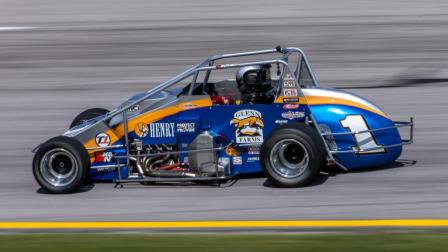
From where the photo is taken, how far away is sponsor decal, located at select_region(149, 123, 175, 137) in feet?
31.6

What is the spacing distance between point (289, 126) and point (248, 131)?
0.51 metres

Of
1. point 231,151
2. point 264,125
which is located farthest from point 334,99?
point 231,151

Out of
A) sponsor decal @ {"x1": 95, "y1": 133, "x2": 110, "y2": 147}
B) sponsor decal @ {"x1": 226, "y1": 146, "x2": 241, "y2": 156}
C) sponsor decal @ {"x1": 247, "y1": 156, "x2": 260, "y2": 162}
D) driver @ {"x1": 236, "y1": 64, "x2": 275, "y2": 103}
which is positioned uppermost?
driver @ {"x1": 236, "y1": 64, "x2": 275, "y2": 103}

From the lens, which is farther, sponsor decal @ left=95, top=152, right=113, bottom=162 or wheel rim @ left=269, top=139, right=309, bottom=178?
sponsor decal @ left=95, top=152, right=113, bottom=162

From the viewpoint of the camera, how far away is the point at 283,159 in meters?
9.22

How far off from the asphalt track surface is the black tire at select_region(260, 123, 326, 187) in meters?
0.14

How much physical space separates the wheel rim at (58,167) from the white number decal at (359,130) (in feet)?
9.06

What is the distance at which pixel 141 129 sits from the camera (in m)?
9.70

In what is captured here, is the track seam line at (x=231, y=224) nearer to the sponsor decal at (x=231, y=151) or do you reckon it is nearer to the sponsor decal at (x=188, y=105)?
the sponsor decal at (x=231, y=151)

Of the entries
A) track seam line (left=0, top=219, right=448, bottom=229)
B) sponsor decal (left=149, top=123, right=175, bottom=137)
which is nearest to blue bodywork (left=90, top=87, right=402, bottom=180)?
sponsor decal (left=149, top=123, right=175, bottom=137)

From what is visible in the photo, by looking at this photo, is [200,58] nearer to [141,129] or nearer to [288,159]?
[141,129]

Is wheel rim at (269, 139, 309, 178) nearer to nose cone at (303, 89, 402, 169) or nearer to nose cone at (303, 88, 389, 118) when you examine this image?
nose cone at (303, 89, 402, 169)

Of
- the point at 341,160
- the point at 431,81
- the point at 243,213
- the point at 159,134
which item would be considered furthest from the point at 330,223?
the point at 431,81

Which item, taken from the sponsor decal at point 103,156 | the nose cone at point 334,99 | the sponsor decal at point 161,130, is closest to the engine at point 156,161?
the sponsor decal at point 161,130
